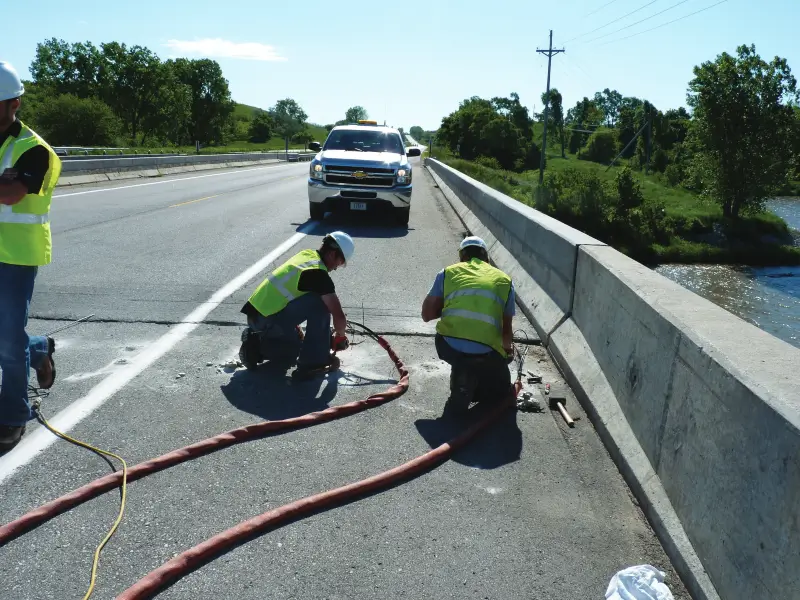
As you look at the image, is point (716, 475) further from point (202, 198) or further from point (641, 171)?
point (641, 171)

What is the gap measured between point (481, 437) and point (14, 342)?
2.81 meters

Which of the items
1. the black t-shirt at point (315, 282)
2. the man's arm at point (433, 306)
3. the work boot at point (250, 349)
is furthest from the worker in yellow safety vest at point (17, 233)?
the man's arm at point (433, 306)

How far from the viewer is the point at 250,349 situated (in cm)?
555

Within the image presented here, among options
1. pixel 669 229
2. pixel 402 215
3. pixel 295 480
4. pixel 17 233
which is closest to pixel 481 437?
pixel 295 480

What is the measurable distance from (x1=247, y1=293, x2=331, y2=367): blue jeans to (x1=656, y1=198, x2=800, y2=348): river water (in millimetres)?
30922

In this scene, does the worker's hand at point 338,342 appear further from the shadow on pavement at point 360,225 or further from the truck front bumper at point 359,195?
the truck front bumper at point 359,195

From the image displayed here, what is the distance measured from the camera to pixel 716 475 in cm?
291

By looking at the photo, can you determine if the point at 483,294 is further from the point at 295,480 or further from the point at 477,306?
the point at 295,480

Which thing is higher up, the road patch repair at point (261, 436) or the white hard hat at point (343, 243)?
the white hard hat at point (343, 243)

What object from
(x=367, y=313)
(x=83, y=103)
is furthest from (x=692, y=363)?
(x=83, y=103)

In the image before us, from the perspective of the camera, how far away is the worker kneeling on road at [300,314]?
5.56m

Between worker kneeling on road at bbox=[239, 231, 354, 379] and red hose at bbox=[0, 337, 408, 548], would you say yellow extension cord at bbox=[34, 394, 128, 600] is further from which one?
worker kneeling on road at bbox=[239, 231, 354, 379]

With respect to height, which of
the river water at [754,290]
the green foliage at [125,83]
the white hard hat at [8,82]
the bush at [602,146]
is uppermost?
the green foliage at [125,83]

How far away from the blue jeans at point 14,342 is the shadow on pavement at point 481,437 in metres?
2.35
